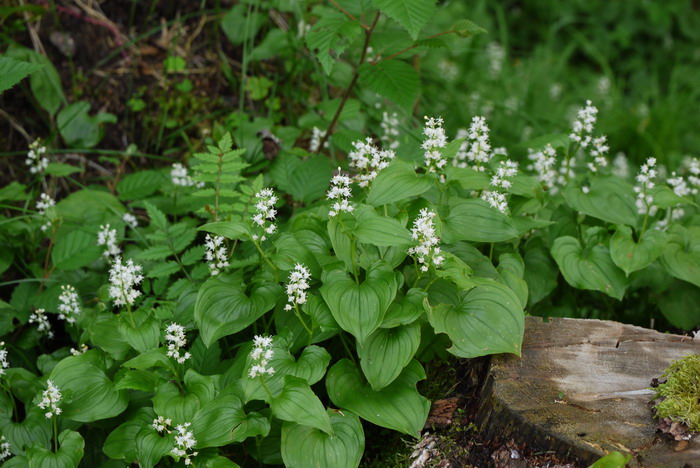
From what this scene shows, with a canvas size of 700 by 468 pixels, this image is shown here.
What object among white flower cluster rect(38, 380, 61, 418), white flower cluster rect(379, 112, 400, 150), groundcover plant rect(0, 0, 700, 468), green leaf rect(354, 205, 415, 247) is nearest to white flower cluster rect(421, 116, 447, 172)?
groundcover plant rect(0, 0, 700, 468)

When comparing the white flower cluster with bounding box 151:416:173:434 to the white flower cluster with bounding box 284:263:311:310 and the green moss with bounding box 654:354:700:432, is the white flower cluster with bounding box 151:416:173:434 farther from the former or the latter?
the green moss with bounding box 654:354:700:432

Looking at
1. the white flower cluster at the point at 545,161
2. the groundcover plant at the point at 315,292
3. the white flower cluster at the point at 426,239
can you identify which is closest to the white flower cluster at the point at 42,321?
the groundcover plant at the point at 315,292

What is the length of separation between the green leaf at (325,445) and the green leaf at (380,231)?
0.75 m

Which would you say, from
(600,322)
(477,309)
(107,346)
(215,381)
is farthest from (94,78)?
(600,322)

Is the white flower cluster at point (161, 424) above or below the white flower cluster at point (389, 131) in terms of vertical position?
below

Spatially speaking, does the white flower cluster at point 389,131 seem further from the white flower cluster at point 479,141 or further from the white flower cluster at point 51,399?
the white flower cluster at point 51,399

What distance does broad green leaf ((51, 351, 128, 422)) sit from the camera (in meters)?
3.01

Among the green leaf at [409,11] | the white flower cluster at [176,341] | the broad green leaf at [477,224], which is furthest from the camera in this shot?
the green leaf at [409,11]

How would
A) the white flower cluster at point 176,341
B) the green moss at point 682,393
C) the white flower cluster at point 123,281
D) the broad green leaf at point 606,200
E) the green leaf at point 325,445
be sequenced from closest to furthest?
the green moss at point 682,393 → the green leaf at point 325,445 → the white flower cluster at point 176,341 → the white flower cluster at point 123,281 → the broad green leaf at point 606,200

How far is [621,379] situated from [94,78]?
4.39 meters

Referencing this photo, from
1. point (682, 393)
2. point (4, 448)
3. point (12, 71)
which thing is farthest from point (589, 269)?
point (12, 71)

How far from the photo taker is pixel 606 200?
12.3 ft

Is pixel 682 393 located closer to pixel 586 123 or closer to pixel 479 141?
pixel 479 141

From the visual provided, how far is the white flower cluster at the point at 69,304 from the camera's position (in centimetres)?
351
